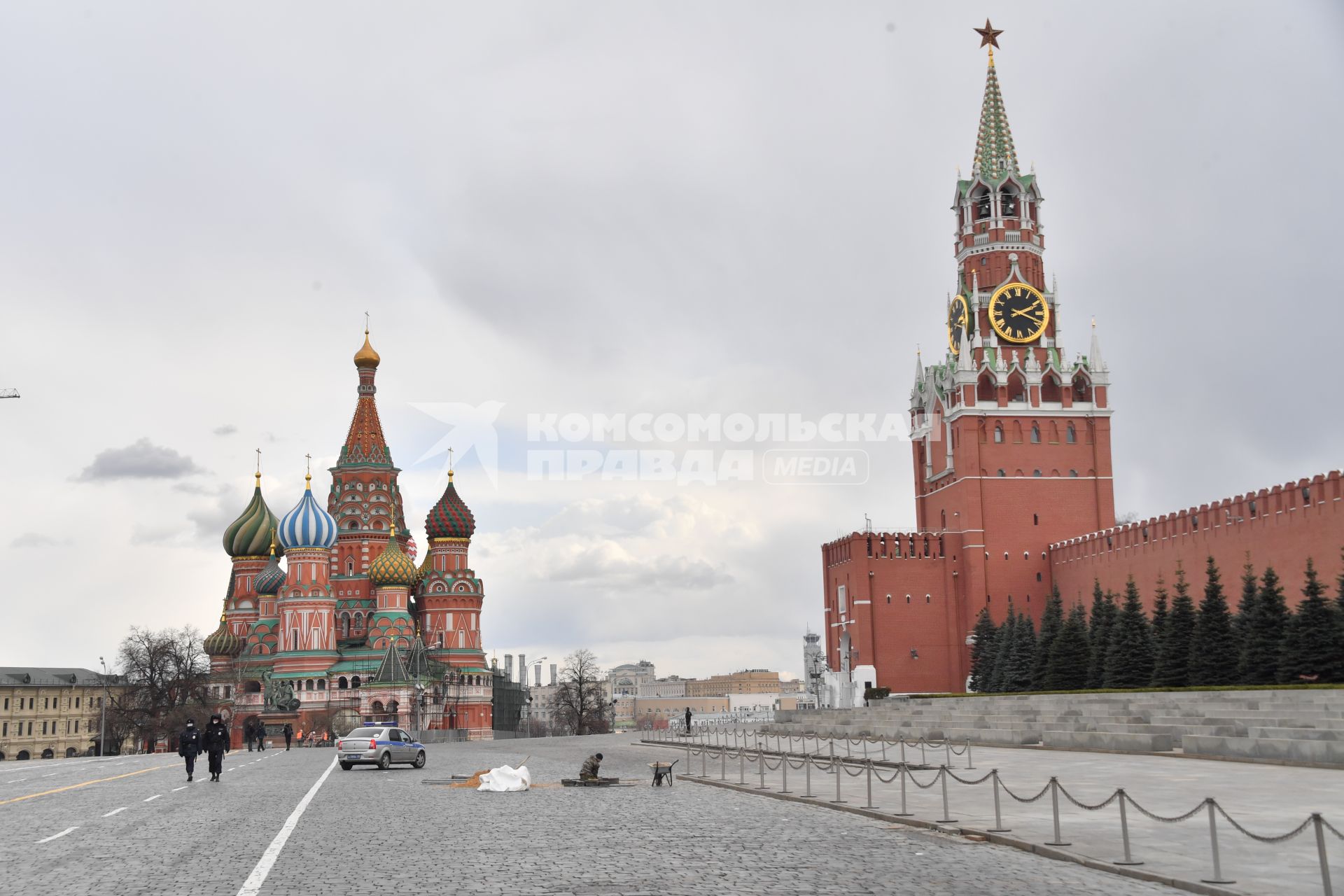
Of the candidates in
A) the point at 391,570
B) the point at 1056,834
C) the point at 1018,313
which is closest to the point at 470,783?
the point at 1056,834

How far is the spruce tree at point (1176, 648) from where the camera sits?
3906 cm

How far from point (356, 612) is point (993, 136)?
1865 inches

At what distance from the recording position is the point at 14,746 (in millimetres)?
89625

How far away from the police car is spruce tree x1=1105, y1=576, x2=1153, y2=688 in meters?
25.0

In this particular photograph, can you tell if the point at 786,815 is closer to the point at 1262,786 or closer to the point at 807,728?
the point at 1262,786

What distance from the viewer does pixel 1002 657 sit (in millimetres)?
54438

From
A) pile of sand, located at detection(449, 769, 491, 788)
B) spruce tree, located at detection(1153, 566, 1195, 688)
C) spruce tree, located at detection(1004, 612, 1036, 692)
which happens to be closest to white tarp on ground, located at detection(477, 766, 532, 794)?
pile of sand, located at detection(449, 769, 491, 788)

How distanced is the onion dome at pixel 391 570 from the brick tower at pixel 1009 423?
31383 millimetres

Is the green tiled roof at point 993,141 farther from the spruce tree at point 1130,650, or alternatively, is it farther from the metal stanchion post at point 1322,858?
the metal stanchion post at point 1322,858

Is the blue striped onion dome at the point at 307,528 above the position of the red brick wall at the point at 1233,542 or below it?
above

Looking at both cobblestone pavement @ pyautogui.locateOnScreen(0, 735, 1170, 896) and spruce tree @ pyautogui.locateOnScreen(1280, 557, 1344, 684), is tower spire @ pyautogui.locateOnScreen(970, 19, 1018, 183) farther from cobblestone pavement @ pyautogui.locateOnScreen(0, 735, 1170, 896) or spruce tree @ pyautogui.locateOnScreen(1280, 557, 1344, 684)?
cobblestone pavement @ pyautogui.locateOnScreen(0, 735, 1170, 896)

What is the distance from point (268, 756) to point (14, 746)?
58981 mm

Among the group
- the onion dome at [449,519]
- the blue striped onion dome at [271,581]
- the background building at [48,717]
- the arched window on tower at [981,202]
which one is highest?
the arched window on tower at [981,202]

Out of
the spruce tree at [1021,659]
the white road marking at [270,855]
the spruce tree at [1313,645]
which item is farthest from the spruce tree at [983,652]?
the white road marking at [270,855]
